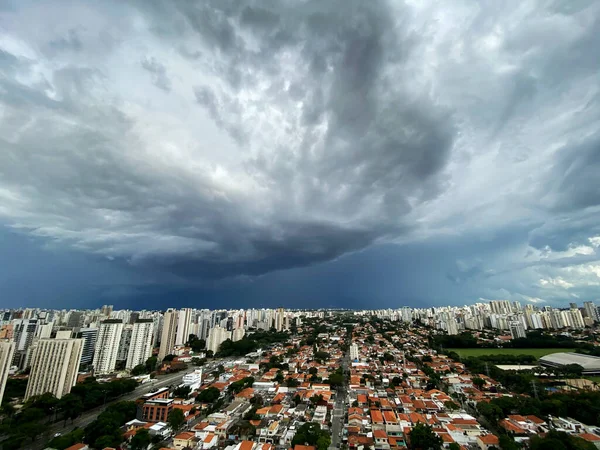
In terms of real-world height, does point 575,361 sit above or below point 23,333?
below

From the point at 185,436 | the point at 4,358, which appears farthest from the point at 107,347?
the point at 185,436

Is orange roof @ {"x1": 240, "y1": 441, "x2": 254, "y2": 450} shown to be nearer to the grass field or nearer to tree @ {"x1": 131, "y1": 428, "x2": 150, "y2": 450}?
tree @ {"x1": 131, "y1": 428, "x2": 150, "y2": 450}

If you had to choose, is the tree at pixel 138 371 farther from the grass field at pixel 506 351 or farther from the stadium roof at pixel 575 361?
the stadium roof at pixel 575 361

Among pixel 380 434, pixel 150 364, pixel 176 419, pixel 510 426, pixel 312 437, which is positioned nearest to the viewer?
pixel 312 437

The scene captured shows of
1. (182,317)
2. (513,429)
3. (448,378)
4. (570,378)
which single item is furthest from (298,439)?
(182,317)

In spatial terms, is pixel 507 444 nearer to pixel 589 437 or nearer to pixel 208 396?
pixel 589 437

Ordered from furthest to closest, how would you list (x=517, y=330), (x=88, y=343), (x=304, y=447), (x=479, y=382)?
(x=517, y=330) → (x=88, y=343) → (x=479, y=382) → (x=304, y=447)
